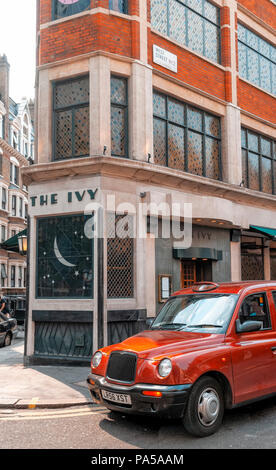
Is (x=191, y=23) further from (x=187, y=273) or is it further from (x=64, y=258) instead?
(x=64, y=258)

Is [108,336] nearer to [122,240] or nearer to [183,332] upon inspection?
[122,240]

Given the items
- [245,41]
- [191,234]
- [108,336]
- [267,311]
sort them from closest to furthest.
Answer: [267,311], [108,336], [191,234], [245,41]

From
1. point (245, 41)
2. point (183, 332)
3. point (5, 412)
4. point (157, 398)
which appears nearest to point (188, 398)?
point (157, 398)

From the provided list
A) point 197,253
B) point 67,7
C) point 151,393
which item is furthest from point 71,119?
point 151,393

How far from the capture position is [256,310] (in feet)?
21.1

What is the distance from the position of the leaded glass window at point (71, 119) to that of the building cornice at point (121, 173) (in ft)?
2.03

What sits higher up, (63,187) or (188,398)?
(63,187)

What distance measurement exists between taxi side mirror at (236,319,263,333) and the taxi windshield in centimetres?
16

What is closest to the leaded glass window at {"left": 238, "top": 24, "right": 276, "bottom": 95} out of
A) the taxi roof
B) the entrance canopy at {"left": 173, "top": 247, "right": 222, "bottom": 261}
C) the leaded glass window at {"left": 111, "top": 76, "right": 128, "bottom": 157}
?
the leaded glass window at {"left": 111, "top": 76, "right": 128, "bottom": 157}

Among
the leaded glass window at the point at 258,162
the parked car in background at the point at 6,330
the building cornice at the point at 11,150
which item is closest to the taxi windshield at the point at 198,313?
the parked car in background at the point at 6,330

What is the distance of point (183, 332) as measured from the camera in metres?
6.14

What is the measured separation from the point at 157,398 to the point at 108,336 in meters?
5.26

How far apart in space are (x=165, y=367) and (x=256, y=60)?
1427 centimetres

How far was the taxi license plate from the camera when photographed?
17.4ft
